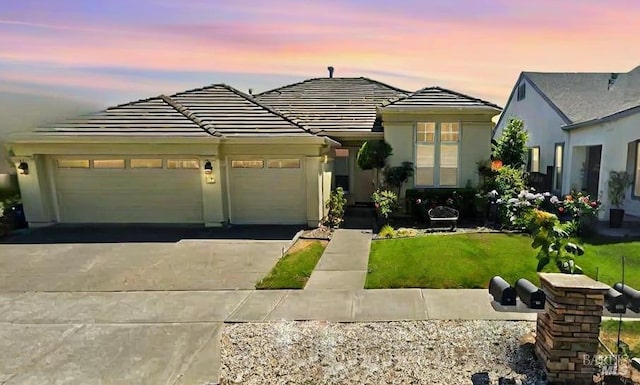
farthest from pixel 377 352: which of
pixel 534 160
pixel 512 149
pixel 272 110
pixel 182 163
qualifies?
pixel 534 160

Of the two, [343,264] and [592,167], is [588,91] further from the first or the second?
[343,264]

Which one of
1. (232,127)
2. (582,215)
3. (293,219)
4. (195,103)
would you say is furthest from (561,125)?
(195,103)

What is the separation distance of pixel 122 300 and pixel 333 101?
42.7 feet

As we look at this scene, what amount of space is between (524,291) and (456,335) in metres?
1.20

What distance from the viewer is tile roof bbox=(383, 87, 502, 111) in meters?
13.1

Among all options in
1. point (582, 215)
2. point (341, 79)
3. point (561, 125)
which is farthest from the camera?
point (341, 79)

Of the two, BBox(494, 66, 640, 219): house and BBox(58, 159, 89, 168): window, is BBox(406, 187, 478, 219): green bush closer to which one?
BBox(494, 66, 640, 219): house

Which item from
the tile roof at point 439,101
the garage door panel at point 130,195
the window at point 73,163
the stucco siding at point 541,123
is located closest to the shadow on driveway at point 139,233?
the garage door panel at point 130,195

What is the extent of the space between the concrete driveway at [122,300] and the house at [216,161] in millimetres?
1096

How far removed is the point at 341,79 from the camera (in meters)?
19.6

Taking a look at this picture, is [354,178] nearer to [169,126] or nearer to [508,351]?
[169,126]

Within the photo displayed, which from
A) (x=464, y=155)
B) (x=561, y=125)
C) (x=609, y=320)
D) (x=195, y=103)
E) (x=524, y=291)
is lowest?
(x=609, y=320)

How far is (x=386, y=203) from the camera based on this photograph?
12289 millimetres

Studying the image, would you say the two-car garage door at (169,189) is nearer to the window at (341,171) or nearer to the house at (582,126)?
the window at (341,171)
